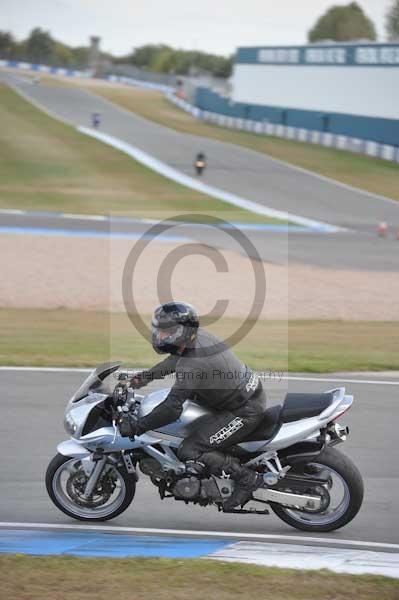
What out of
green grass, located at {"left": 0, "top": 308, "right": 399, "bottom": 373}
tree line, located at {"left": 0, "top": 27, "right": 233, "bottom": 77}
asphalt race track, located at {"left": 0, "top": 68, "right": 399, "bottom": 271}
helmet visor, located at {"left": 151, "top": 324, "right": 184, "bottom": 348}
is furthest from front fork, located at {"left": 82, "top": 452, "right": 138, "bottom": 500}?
tree line, located at {"left": 0, "top": 27, "right": 233, "bottom": 77}

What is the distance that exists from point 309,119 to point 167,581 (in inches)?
2053

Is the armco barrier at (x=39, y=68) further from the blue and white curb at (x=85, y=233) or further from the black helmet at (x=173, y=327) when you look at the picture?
the black helmet at (x=173, y=327)

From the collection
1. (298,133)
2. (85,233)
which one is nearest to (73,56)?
(298,133)

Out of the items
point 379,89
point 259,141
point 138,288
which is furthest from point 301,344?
point 259,141

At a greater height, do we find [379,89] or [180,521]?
[379,89]

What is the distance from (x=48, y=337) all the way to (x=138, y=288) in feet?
15.6

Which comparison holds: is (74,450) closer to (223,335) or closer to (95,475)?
(95,475)

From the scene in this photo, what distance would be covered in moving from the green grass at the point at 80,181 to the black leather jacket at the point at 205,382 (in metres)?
24.7

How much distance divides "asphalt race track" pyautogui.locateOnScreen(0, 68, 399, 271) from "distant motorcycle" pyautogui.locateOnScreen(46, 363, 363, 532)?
53.4ft

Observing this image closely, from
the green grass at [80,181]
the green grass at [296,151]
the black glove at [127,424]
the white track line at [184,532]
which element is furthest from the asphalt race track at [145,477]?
the green grass at [296,151]

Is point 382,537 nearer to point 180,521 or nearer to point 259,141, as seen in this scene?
point 180,521

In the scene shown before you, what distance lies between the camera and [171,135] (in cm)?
5544

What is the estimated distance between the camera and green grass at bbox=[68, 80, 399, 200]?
119ft

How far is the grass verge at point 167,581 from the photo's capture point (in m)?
5.38
